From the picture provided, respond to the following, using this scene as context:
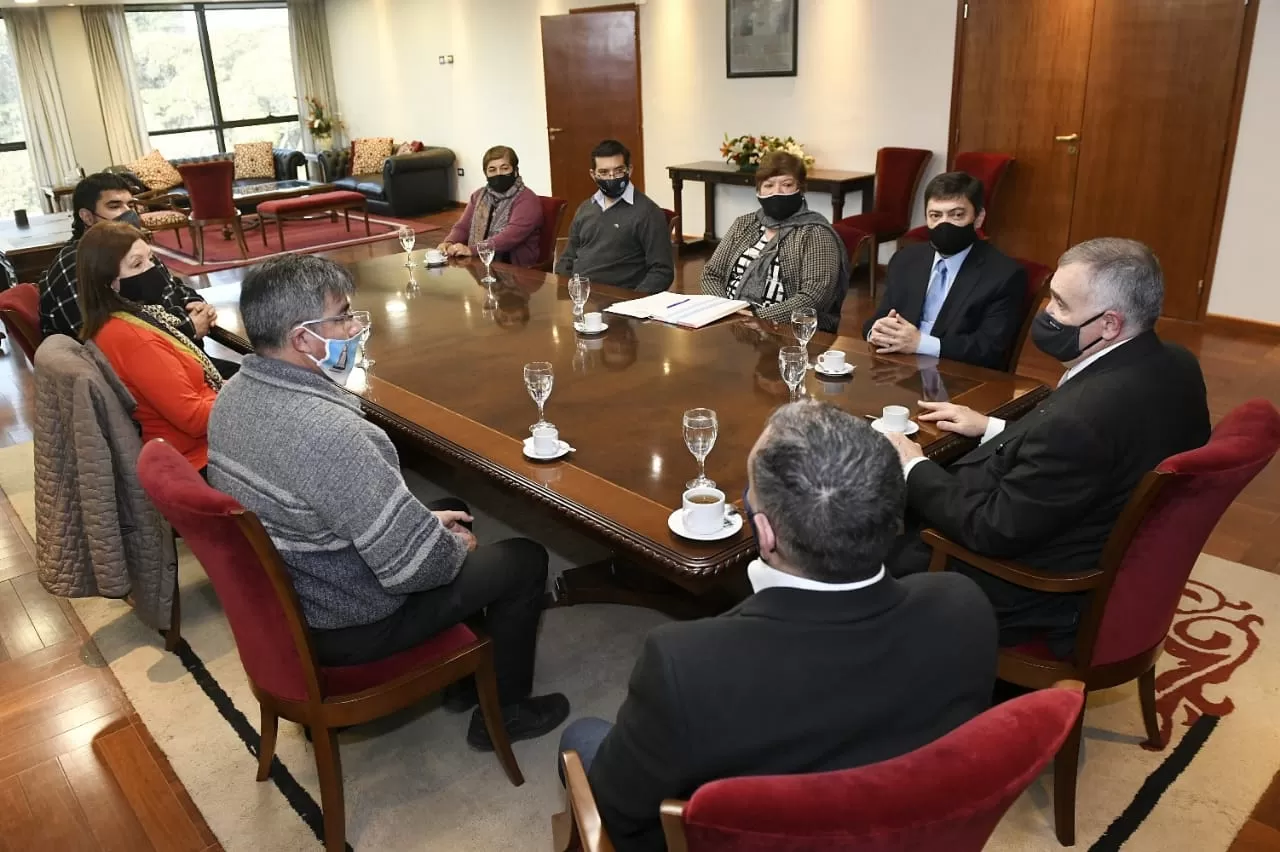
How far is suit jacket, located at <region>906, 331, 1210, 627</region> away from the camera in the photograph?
175 cm

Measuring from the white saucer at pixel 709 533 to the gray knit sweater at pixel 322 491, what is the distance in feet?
1.61

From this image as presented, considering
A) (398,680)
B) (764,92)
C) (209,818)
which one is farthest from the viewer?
(764,92)

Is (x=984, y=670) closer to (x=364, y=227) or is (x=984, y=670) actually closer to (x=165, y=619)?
(x=165, y=619)

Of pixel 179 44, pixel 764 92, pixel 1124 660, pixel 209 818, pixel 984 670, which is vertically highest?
pixel 179 44

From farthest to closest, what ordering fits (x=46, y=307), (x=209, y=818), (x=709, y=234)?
(x=709, y=234), (x=46, y=307), (x=209, y=818)

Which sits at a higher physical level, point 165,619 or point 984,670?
point 984,670

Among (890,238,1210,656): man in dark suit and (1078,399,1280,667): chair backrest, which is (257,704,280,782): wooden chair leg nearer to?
(890,238,1210,656): man in dark suit

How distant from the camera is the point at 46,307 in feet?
9.78

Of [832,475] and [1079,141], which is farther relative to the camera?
[1079,141]

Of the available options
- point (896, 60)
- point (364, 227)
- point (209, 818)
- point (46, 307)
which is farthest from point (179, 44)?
point (209, 818)

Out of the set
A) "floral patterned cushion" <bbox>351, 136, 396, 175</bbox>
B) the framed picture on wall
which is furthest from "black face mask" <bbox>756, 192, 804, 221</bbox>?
"floral patterned cushion" <bbox>351, 136, 396, 175</bbox>

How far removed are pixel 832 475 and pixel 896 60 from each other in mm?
5961

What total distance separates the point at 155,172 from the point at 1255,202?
10236mm

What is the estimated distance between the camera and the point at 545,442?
6.70ft
